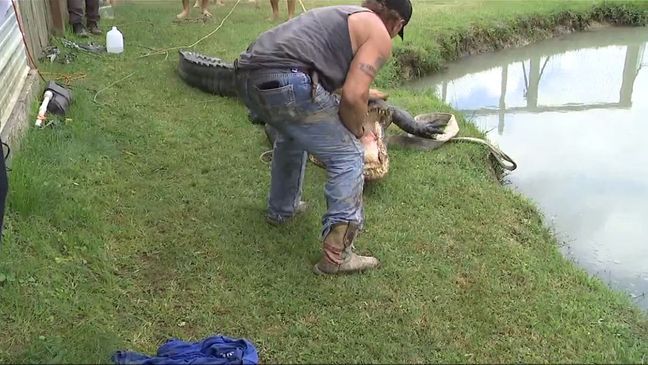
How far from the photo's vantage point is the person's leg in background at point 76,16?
798cm

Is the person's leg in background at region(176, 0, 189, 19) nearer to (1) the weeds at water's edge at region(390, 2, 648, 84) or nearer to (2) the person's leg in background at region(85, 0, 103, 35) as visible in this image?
(2) the person's leg in background at region(85, 0, 103, 35)

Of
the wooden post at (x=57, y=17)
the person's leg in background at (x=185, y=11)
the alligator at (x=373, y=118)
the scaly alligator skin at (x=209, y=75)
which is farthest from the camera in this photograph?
the person's leg in background at (x=185, y=11)

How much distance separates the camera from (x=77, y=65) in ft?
22.4

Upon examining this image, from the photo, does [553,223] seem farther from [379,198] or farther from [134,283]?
[134,283]

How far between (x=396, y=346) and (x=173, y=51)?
565cm

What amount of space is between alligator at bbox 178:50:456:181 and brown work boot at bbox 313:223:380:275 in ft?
2.67

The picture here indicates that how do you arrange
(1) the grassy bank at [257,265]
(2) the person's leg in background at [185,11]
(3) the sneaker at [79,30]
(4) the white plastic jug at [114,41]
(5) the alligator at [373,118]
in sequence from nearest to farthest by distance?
(1) the grassy bank at [257,265] → (5) the alligator at [373,118] → (4) the white plastic jug at [114,41] → (3) the sneaker at [79,30] → (2) the person's leg in background at [185,11]

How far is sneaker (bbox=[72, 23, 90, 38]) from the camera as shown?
312 inches

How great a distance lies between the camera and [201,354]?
8.68 ft

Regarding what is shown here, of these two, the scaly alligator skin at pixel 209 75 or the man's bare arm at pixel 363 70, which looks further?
the scaly alligator skin at pixel 209 75

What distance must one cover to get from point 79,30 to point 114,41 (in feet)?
2.85

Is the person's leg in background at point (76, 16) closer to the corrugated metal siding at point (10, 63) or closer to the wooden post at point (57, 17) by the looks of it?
the wooden post at point (57, 17)

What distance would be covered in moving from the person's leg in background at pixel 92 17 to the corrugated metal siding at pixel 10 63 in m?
2.69

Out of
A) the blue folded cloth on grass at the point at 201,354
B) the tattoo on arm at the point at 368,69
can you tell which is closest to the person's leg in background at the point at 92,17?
the tattoo on arm at the point at 368,69
